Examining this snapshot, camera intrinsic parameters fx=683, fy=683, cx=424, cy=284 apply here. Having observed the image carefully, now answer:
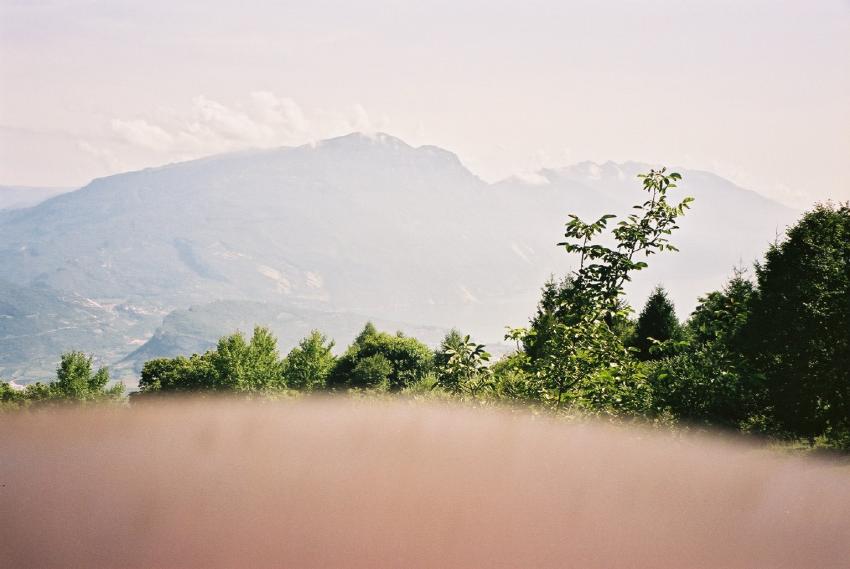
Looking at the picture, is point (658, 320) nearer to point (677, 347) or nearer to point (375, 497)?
point (677, 347)

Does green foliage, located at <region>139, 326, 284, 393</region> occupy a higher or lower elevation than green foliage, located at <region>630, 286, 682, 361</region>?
lower

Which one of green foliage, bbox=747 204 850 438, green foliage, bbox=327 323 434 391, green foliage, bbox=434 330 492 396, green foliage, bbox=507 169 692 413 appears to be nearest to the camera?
green foliage, bbox=507 169 692 413

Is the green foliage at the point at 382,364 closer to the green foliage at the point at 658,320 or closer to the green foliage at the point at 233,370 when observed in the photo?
the green foliage at the point at 233,370

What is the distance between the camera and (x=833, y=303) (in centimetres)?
1255

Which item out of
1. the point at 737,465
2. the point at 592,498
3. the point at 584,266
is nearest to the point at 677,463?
the point at 737,465

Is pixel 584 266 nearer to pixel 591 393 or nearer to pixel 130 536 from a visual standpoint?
pixel 591 393

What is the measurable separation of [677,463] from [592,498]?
764mm

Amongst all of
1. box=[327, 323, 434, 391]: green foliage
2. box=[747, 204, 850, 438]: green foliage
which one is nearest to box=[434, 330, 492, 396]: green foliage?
box=[747, 204, 850, 438]: green foliage

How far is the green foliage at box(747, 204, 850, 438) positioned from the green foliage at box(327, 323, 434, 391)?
6759cm

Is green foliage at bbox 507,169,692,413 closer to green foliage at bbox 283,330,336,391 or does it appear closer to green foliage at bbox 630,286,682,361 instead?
green foliage at bbox 630,286,682,361

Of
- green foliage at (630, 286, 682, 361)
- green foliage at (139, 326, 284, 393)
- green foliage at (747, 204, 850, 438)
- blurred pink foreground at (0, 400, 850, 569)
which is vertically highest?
green foliage at (630, 286, 682, 361)

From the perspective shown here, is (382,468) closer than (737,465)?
Yes

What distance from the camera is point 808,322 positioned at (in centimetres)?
1266

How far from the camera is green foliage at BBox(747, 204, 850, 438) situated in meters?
10.6
